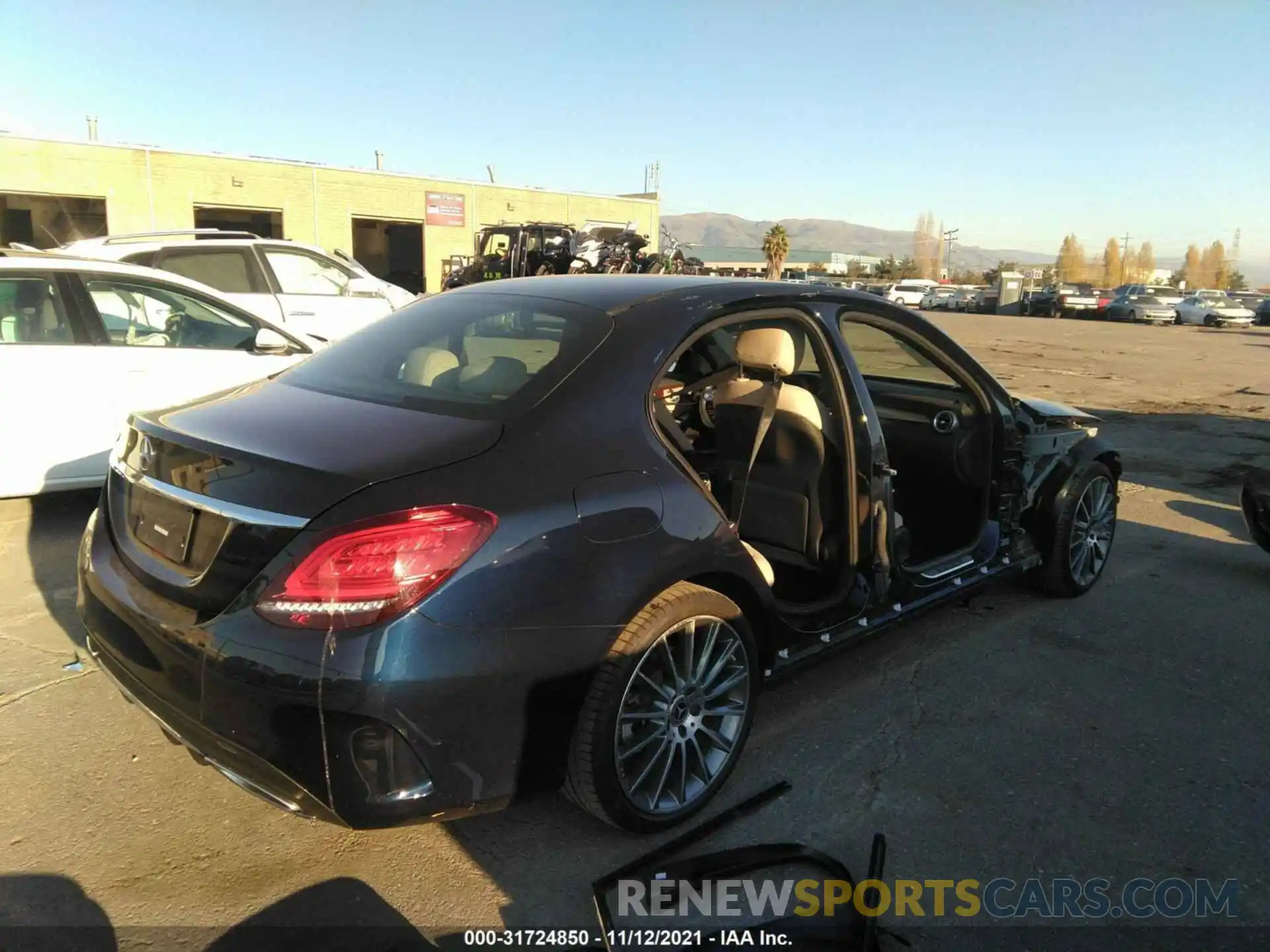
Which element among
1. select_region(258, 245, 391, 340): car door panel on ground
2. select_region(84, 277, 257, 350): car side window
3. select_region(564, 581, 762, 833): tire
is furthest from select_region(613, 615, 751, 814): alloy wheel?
select_region(258, 245, 391, 340): car door panel on ground

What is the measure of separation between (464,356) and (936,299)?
5076cm

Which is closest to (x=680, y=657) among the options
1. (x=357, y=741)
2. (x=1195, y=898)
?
(x=357, y=741)

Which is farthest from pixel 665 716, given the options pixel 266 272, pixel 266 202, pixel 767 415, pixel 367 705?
pixel 266 202

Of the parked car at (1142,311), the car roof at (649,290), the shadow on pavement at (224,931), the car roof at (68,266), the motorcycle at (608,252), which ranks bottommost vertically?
the shadow on pavement at (224,931)

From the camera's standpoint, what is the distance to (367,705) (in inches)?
84.2

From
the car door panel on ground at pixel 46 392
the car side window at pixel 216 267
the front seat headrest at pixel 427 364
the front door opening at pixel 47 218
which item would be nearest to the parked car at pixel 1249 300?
the car side window at pixel 216 267

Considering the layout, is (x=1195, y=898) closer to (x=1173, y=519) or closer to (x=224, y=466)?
(x=224, y=466)

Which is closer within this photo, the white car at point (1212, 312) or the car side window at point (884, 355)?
the car side window at point (884, 355)

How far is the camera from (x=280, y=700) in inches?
86.0

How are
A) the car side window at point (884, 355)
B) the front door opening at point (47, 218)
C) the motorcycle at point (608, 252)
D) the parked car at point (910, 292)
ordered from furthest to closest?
the parked car at point (910, 292), the front door opening at point (47, 218), the motorcycle at point (608, 252), the car side window at point (884, 355)

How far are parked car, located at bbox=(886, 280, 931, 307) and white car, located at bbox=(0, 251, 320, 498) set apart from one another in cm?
4525

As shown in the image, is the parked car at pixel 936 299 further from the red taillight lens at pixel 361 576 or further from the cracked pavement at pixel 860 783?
the red taillight lens at pixel 361 576

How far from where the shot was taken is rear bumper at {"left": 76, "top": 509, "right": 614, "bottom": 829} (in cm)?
215

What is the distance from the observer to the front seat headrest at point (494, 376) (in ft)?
9.07
